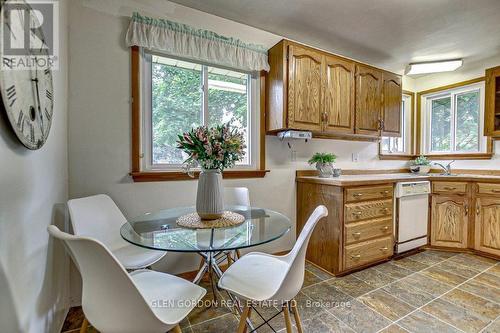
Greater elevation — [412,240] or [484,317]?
[412,240]

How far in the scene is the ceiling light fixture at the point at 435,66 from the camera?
123 inches

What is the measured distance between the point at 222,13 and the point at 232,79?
A: 1.96ft

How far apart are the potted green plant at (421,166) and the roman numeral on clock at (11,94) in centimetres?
427

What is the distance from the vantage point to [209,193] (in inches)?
56.8

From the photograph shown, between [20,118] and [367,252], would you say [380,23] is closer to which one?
[367,252]

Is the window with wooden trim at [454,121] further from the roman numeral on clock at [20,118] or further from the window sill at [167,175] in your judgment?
the roman numeral on clock at [20,118]

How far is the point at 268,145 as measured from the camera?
2.55 metres

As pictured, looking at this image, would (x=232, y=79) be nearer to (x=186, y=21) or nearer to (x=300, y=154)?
(x=186, y=21)

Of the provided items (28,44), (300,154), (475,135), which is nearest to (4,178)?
(28,44)

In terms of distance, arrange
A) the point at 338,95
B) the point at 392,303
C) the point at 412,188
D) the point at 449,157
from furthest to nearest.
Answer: the point at 449,157
the point at 412,188
the point at 338,95
the point at 392,303

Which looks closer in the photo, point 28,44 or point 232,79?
point 28,44

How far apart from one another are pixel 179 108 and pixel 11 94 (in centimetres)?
136

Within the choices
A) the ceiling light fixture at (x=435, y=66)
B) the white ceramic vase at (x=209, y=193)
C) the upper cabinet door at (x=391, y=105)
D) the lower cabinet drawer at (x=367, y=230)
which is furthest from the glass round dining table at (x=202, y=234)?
the ceiling light fixture at (x=435, y=66)

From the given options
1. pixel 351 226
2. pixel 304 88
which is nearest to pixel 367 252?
pixel 351 226
